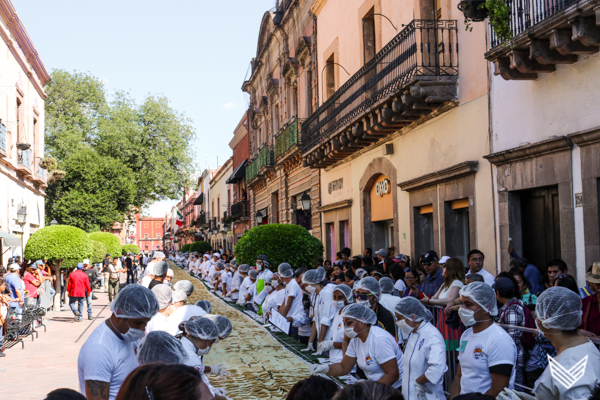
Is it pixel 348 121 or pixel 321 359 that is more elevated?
pixel 348 121

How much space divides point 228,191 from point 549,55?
45768 millimetres

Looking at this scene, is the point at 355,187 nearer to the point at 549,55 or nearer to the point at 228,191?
the point at 549,55

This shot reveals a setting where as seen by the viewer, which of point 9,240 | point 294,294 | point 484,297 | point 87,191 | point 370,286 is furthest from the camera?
point 87,191

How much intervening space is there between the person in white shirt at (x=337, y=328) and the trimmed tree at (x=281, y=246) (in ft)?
30.3

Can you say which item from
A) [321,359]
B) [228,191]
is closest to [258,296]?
[321,359]

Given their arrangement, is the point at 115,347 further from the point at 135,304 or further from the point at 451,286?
the point at 451,286

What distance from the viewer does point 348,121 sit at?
16672mm

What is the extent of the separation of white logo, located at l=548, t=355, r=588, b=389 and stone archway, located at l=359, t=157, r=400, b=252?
12119mm

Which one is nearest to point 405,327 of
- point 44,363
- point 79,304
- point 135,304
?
point 135,304

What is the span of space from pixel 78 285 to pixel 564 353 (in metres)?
15.9

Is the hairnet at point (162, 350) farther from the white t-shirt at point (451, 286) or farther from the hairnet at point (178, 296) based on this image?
the white t-shirt at point (451, 286)

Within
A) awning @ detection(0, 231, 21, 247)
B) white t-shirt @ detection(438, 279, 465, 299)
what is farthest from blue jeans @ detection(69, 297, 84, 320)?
white t-shirt @ detection(438, 279, 465, 299)

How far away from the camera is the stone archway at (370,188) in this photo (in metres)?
16.2

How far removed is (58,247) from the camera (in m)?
19.9
